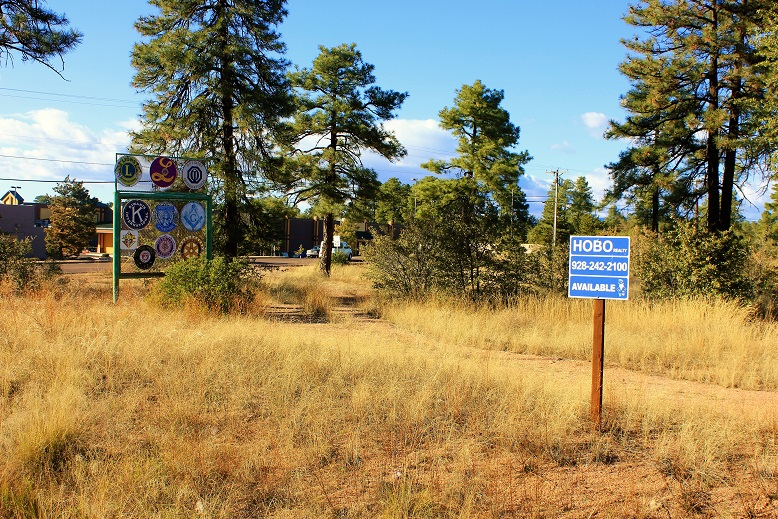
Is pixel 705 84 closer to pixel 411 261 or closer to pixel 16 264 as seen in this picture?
pixel 411 261

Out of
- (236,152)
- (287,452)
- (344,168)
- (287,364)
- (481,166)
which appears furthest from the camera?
(481,166)

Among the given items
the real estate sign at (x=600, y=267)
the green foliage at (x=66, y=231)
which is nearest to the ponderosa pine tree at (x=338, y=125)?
the real estate sign at (x=600, y=267)

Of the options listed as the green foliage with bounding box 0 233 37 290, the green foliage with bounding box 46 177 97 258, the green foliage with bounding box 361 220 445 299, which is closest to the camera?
the green foliage with bounding box 0 233 37 290

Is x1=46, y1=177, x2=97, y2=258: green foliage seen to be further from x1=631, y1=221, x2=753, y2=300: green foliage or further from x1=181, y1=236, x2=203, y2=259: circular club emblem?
x1=631, y1=221, x2=753, y2=300: green foliage

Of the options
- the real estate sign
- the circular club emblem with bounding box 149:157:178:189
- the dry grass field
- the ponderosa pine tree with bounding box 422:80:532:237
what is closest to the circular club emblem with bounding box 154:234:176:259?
the circular club emblem with bounding box 149:157:178:189

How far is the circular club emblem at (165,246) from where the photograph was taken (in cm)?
1472

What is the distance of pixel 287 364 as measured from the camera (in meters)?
7.11

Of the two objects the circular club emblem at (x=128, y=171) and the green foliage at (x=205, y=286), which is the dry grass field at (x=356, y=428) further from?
the circular club emblem at (x=128, y=171)

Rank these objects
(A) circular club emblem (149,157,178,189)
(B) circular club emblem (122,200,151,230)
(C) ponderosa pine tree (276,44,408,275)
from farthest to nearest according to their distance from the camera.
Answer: (C) ponderosa pine tree (276,44,408,275)
(A) circular club emblem (149,157,178,189)
(B) circular club emblem (122,200,151,230)

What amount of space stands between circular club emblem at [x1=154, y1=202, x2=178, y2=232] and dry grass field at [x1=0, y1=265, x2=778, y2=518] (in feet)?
17.7

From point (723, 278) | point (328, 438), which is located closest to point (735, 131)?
point (723, 278)

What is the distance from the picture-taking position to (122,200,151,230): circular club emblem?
14.2m

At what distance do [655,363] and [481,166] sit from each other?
87.5ft

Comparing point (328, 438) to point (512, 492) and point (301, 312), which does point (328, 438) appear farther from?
point (301, 312)
